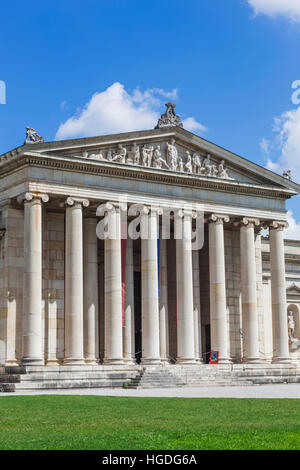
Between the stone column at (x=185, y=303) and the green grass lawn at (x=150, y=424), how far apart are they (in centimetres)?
2459

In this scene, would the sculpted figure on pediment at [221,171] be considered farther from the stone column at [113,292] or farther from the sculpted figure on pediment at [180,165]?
the stone column at [113,292]

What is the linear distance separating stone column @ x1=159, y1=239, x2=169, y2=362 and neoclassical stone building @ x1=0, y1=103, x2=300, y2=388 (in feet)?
0.33

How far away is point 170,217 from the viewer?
209ft

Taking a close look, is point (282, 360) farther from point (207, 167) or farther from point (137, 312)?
point (207, 167)

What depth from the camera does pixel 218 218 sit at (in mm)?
64938

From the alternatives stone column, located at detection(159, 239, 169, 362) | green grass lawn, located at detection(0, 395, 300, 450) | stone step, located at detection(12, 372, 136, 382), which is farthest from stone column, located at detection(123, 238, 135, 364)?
green grass lawn, located at detection(0, 395, 300, 450)

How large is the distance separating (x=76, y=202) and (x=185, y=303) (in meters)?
12.6

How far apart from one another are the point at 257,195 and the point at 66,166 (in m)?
19.2

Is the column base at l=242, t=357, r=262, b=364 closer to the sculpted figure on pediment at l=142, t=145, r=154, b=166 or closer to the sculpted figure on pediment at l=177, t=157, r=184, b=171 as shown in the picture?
the sculpted figure on pediment at l=177, t=157, r=184, b=171

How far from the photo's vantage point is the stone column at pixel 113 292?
58000mm

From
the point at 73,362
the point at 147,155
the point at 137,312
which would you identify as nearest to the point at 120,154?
the point at 147,155

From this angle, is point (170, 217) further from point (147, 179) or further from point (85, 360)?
point (85, 360)

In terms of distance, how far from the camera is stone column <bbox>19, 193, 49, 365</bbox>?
54.1 m
